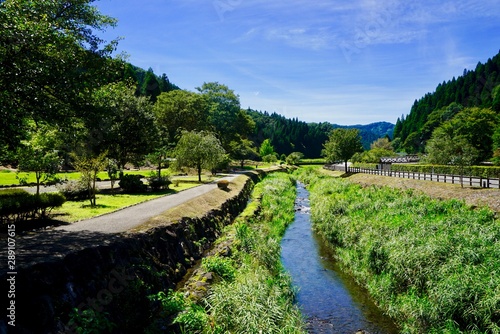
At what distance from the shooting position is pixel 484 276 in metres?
10.5

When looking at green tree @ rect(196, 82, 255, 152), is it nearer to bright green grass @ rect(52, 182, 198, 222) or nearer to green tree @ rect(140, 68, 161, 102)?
green tree @ rect(140, 68, 161, 102)

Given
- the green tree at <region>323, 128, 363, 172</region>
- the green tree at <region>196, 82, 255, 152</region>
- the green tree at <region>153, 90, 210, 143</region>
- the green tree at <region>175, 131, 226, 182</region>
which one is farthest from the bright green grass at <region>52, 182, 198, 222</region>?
the green tree at <region>196, 82, 255, 152</region>

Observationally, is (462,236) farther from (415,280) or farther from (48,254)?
(48,254)

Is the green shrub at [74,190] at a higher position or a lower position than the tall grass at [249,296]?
higher

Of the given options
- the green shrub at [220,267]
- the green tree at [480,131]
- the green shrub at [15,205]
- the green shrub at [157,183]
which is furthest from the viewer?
the green tree at [480,131]

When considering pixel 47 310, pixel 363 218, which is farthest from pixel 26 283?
pixel 363 218

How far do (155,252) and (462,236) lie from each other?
1305cm

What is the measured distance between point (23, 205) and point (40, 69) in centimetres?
661

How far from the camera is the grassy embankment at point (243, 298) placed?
30.4 ft

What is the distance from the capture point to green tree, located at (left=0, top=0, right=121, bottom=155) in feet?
35.7

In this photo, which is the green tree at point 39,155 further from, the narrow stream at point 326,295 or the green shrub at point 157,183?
the narrow stream at point 326,295

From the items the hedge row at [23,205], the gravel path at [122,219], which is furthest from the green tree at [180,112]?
the hedge row at [23,205]

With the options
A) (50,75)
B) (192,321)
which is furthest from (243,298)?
(50,75)

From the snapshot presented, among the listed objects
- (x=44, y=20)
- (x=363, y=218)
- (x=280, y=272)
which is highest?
(x=44, y=20)
